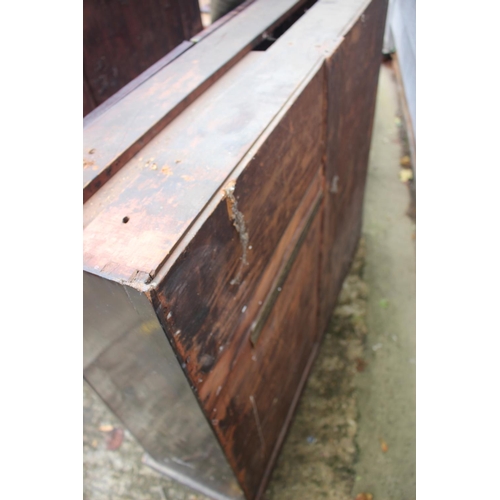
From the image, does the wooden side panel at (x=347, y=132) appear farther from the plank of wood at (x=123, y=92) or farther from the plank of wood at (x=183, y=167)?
the plank of wood at (x=123, y=92)

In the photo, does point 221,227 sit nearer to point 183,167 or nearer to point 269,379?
point 183,167

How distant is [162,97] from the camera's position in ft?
4.59

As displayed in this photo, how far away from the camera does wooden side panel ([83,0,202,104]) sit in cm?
216

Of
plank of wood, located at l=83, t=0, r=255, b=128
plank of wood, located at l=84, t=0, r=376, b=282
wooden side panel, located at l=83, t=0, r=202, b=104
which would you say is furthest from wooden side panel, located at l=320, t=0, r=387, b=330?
wooden side panel, located at l=83, t=0, r=202, b=104

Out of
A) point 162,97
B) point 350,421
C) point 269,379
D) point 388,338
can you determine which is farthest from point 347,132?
point 350,421

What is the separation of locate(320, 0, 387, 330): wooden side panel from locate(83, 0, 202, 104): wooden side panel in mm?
1317

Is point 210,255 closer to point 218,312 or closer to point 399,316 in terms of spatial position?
point 218,312

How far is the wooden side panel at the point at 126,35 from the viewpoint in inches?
85.0

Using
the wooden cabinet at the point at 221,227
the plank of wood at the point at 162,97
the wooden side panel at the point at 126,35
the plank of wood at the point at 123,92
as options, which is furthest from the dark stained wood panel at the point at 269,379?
the wooden side panel at the point at 126,35

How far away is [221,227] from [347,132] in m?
1.36

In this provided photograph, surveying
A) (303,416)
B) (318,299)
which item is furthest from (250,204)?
(303,416)

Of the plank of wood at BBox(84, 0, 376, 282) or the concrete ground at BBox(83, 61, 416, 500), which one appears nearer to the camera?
the plank of wood at BBox(84, 0, 376, 282)

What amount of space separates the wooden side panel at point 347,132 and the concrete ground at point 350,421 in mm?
297

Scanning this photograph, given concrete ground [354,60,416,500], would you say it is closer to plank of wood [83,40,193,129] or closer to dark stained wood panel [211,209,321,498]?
dark stained wood panel [211,209,321,498]
